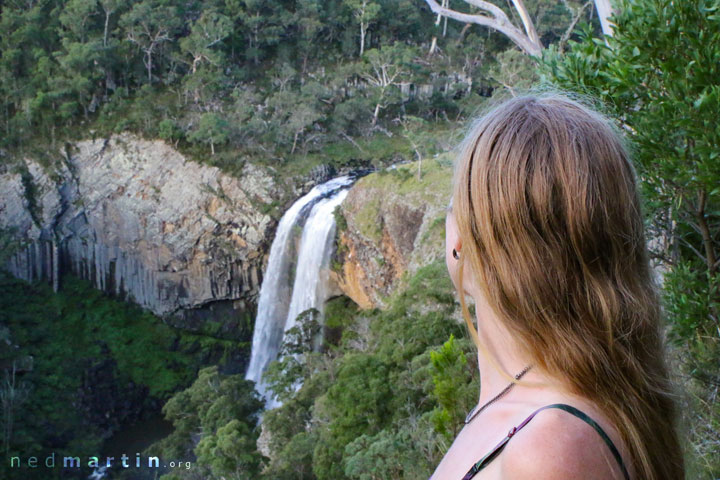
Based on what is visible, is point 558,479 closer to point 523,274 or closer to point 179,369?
point 523,274

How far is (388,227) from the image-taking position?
16.3 meters

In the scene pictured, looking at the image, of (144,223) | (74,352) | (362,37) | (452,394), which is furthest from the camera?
(362,37)

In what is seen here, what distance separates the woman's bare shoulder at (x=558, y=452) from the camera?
2.70 feet

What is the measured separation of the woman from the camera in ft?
3.18

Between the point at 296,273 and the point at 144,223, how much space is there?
6695 millimetres

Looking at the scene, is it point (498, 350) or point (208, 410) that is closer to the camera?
point (498, 350)

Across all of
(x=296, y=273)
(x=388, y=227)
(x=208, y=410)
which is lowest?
(x=208, y=410)

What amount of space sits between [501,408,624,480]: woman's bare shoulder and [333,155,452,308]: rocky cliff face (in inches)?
521

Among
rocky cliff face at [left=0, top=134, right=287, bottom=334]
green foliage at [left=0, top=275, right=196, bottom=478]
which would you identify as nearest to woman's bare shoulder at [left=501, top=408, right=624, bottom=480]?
green foliage at [left=0, top=275, right=196, bottom=478]

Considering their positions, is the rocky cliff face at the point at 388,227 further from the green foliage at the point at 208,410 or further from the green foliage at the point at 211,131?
the green foliage at the point at 211,131

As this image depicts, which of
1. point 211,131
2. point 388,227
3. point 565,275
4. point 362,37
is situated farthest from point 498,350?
point 362,37

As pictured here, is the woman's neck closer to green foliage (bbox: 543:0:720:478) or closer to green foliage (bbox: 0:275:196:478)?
green foliage (bbox: 543:0:720:478)

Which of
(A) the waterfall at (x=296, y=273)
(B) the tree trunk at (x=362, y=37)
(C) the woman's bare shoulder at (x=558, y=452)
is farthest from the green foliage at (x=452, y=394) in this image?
(B) the tree trunk at (x=362, y=37)

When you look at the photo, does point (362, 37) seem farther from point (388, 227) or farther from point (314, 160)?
point (388, 227)
